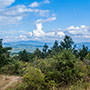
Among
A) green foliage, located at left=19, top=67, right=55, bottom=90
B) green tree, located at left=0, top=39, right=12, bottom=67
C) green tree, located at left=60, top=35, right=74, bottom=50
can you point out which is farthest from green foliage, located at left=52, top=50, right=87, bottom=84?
green tree, located at left=60, top=35, right=74, bottom=50

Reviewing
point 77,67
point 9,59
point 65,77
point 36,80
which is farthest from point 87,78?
point 9,59

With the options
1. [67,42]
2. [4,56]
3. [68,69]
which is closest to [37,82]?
[68,69]

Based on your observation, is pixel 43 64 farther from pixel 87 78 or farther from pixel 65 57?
pixel 87 78

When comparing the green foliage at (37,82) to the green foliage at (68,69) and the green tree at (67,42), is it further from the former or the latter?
the green tree at (67,42)

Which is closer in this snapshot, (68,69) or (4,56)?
(68,69)

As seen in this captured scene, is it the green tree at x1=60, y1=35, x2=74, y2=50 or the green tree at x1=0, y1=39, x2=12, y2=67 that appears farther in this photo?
the green tree at x1=60, y1=35, x2=74, y2=50

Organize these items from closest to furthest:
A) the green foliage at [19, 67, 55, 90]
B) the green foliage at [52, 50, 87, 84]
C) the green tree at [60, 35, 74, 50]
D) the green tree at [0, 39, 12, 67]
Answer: the green foliage at [19, 67, 55, 90] < the green foliage at [52, 50, 87, 84] < the green tree at [0, 39, 12, 67] < the green tree at [60, 35, 74, 50]

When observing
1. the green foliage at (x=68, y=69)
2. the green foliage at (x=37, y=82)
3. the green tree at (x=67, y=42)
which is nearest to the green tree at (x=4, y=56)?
the green foliage at (x=37, y=82)

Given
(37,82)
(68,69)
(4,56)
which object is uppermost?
(68,69)

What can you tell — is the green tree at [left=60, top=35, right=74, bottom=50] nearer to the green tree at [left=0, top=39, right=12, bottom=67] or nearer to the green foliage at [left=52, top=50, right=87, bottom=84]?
the green tree at [left=0, top=39, right=12, bottom=67]

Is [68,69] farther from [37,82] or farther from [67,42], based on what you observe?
[67,42]

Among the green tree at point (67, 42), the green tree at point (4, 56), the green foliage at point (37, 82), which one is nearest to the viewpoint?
the green foliage at point (37, 82)

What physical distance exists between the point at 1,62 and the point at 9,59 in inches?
31.1

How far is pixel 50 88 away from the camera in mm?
5105
